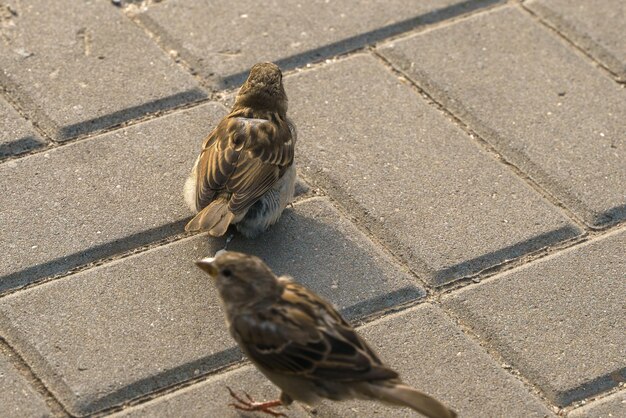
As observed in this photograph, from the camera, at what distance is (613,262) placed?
5.73 m

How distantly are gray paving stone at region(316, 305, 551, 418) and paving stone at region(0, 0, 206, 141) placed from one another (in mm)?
1928

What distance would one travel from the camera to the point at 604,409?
496cm

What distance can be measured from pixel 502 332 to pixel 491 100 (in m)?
1.80

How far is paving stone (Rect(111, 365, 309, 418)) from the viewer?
473cm

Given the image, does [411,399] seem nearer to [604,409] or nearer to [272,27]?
[604,409]

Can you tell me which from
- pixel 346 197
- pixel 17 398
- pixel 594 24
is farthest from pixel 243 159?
pixel 594 24

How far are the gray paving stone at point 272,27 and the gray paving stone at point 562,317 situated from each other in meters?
1.95

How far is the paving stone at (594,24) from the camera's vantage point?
707 centimetres

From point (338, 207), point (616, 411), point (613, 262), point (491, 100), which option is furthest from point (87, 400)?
point (491, 100)

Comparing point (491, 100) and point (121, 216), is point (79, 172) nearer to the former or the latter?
point (121, 216)

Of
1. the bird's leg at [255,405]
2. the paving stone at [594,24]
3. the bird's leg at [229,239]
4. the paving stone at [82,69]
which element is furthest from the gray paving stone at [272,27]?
the bird's leg at [255,405]

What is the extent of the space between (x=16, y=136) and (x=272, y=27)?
1708 mm

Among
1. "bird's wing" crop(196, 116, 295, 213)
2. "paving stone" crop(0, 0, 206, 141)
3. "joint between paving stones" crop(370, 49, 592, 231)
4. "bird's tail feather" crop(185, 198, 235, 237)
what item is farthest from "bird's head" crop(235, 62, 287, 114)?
"joint between paving stones" crop(370, 49, 592, 231)

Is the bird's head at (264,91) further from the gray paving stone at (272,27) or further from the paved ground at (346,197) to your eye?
the gray paving stone at (272,27)
